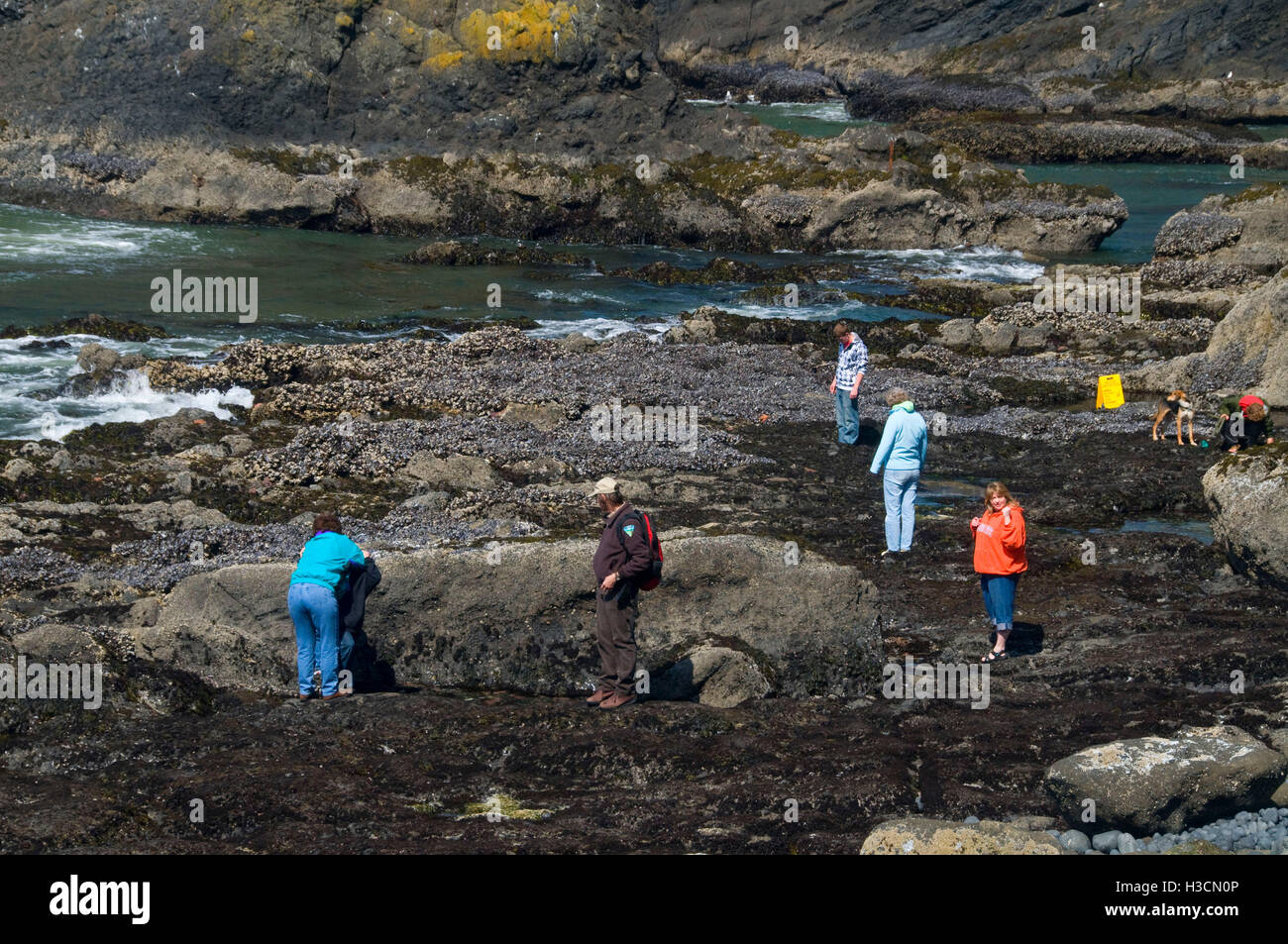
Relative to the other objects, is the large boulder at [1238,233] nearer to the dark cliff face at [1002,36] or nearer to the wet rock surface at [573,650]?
the wet rock surface at [573,650]

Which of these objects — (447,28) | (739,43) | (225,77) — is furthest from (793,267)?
(739,43)

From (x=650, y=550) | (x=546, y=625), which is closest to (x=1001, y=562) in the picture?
(x=650, y=550)

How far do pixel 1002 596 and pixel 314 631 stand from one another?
6837 millimetres

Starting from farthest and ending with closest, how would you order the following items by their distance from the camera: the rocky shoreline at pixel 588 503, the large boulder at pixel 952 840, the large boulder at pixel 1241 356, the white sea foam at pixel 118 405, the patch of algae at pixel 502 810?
1. the large boulder at pixel 1241 356
2. the white sea foam at pixel 118 405
3. the rocky shoreline at pixel 588 503
4. the patch of algae at pixel 502 810
5. the large boulder at pixel 952 840

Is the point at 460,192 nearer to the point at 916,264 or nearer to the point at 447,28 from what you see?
the point at 447,28

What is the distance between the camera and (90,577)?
1572cm

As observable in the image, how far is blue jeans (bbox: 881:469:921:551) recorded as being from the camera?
54.4 ft

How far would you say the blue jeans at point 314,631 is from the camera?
479 inches

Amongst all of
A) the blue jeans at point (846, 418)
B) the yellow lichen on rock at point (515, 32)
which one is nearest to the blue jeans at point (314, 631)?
the blue jeans at point (846, 418)

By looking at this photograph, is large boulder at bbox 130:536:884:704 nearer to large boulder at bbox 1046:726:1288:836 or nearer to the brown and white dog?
large boulder at bbox 1046:726:1288:836

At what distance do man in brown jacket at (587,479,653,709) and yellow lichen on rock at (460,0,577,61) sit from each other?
150ft

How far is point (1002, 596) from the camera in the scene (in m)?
13.4

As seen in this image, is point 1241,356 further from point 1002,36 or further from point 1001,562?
point 1002,36

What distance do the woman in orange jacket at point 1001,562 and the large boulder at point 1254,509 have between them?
336 cm
